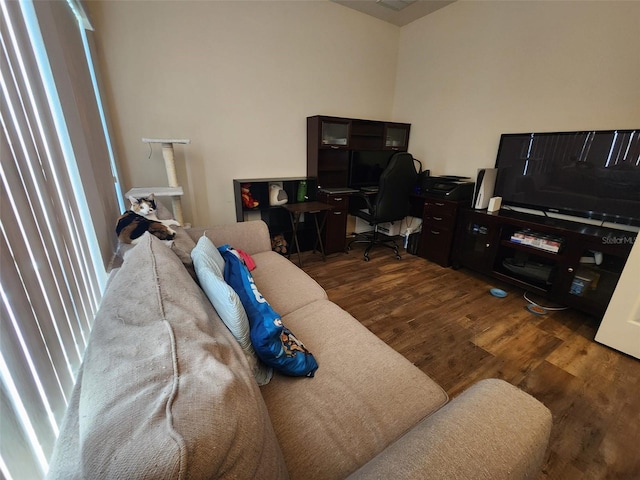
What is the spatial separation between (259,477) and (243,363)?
27 centimetres

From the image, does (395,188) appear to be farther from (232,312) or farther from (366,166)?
(232,312)

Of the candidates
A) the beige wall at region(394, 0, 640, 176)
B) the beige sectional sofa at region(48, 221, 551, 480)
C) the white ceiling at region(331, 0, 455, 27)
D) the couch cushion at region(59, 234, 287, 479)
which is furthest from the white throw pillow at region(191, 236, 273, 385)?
the white ceiling at region(331, 0, 455, 27)

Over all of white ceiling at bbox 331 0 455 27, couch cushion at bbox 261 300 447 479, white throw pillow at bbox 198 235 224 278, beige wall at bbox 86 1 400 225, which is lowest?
couch cushion at bbox 261 300 447 479

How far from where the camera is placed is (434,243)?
10.3ft

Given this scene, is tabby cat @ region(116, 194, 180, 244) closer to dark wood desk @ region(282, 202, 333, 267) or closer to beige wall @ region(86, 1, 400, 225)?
beige wall @ region(86, 1, 400, 225)

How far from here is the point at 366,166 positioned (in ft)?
12.1

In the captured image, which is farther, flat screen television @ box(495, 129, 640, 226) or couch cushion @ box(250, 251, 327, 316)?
flat screen television @ box(495, 129, 640, 226)

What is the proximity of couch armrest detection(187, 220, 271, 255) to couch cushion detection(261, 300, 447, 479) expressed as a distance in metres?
1.11

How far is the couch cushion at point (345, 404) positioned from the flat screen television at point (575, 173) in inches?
91.1

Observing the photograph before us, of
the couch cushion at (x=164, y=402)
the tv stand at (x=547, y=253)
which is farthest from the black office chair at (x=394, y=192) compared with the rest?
the couch cushion at (x=164, y=402)

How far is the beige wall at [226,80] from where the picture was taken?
2266 mm

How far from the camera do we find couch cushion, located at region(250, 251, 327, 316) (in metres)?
1.49

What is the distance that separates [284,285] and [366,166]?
2.55 m

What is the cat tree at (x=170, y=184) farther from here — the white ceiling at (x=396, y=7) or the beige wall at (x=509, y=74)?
the beige wall at (x=509, y=74)
